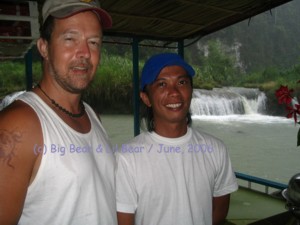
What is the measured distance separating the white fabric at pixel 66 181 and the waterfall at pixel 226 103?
45.0 ft

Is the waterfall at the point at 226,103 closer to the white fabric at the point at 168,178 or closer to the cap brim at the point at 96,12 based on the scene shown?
the white fabric at the point at 168,178

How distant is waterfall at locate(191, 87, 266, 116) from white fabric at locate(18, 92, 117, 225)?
45.0 ft

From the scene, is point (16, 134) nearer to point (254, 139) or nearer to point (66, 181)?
point (66, 181)

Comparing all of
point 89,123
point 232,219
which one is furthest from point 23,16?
point 232,219

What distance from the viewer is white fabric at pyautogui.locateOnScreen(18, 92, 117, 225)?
98 cm

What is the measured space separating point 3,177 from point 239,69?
116 ft

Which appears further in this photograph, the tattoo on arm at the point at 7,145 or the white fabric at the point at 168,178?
the white fabric at the point at 168,178

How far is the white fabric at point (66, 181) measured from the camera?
3.21 feet

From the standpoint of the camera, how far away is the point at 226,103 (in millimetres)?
15906

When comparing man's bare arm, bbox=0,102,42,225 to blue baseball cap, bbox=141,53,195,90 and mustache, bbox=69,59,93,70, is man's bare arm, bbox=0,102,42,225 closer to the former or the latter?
mustache, bbox=69,59,93,70

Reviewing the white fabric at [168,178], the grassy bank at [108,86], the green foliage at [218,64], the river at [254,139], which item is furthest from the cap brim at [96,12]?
the green foliage at [218,64]

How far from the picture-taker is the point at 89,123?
129 centimetres

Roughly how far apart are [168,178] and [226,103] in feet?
49.6

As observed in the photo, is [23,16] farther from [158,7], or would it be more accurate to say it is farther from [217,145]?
[217,145]
